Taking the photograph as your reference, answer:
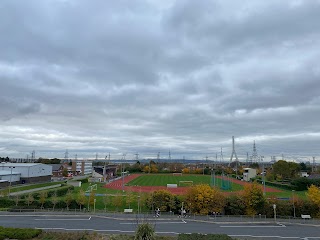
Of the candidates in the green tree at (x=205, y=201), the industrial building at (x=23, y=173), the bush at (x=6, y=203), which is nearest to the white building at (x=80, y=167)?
the industrial building at (x=23, y=173)

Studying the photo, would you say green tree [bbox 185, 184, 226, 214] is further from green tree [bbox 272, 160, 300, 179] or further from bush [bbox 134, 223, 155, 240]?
green tree [bbox 272, 160, 300, 179]

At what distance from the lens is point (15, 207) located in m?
47.6

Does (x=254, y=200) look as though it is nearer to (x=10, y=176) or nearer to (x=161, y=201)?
(x=161, y=201)

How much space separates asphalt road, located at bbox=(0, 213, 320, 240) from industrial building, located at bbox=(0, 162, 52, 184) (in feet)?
136

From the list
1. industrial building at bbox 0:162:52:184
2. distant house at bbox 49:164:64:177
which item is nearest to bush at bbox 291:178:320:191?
industrial building at bbox 0:162:52:184

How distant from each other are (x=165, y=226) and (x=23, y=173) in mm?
64311

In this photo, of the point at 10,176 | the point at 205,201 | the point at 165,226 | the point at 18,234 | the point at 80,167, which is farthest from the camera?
the point at 80,167

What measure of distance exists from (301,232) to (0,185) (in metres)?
67.4

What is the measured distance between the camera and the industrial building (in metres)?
80.5

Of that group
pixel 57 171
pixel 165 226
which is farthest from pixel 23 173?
pixel 165 226

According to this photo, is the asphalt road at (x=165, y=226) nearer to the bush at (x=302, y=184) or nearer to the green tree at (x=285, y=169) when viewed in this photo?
the bush at (x=302, y=184)

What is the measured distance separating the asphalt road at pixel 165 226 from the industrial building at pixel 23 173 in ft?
136

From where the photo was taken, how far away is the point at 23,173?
8662 centimetres

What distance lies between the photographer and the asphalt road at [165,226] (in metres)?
32.9
